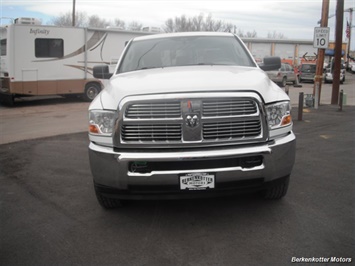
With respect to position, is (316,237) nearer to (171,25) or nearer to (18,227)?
(18,227)

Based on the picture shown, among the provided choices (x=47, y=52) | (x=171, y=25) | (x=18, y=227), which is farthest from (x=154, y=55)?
(x=171, y=25)

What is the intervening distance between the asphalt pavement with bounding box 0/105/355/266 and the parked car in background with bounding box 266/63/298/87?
2168 centimetres

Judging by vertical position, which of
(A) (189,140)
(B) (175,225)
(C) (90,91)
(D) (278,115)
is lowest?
(B) (175,225)

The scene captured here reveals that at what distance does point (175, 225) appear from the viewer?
390 centimetres

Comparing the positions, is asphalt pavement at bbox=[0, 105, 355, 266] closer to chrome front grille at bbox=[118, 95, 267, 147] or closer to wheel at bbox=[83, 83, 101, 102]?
chrome front grille at bbox=[118, 95, 267, 147]

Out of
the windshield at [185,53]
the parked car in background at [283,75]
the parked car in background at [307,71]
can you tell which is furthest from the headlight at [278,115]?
the parked car in background at [307,71]

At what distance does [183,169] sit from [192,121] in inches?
17.6

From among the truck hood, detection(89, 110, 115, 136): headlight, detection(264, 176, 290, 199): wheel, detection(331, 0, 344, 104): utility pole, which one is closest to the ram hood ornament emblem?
the truck hood

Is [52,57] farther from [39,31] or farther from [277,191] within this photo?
[277,191]

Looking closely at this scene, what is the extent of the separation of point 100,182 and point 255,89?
5.75ft

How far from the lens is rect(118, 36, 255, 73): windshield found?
509cm

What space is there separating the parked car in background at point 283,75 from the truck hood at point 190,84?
23.1m

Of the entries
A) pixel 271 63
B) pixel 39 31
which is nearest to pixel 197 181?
pixel 271 63

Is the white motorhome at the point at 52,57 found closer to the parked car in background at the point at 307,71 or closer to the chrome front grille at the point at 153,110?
the chrome front grille at the point at 153,110
